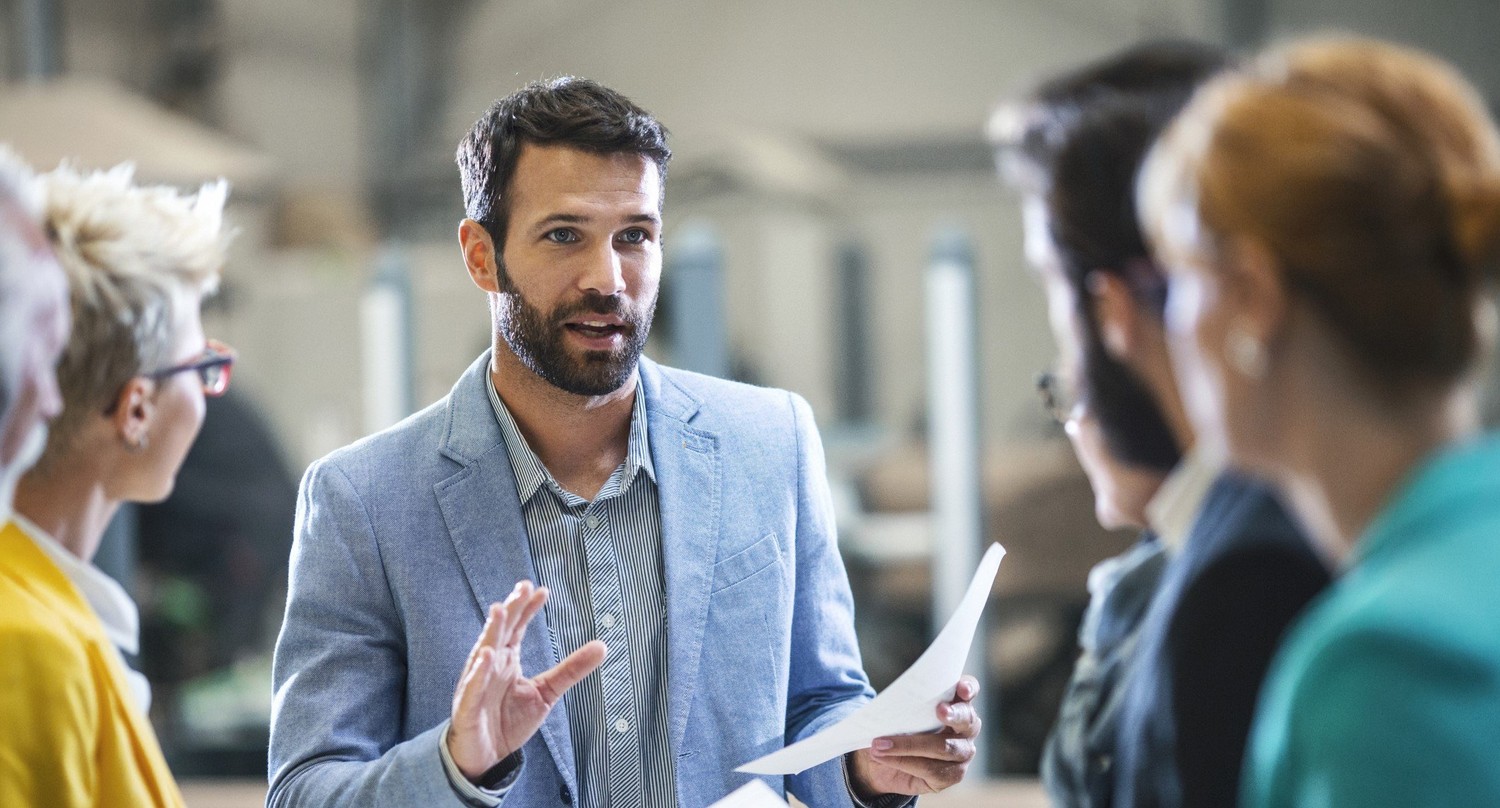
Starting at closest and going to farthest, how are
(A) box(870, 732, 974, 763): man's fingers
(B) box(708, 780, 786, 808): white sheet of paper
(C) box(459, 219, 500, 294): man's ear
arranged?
1. (B) box(708, 780, 786, 808): white sheet of paper
2. (A) box(870, 732, 974, 763): man's fingers
3. (C) box(459, 219, 500, 294): man's ear

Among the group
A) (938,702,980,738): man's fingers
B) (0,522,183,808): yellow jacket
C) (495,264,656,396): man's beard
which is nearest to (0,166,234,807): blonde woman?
(0,522,183,808): yellow jacket

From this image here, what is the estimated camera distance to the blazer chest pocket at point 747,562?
177cm

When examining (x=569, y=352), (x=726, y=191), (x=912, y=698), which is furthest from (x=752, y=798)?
(x=726, y=191)

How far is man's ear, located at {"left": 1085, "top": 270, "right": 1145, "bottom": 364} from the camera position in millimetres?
1132

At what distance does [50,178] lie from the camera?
4.41 feet

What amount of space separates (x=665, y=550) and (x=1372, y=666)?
1.02 metres

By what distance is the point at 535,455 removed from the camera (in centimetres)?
179

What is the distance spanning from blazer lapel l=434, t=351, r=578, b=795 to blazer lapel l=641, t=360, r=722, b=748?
0.14 metres

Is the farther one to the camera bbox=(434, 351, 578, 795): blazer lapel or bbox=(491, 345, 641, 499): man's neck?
bbox=(491, 345, 641, 499): man's neck

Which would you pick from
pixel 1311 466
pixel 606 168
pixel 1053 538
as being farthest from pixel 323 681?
pixel 1053 538

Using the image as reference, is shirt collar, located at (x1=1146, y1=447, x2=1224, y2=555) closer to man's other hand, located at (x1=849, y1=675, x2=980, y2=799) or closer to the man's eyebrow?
man's other hand, located at (x1=849, y1=675, x2=980, y2=799)

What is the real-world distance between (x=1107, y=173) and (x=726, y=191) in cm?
528

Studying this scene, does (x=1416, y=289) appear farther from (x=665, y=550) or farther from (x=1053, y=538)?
(x=1053, y=538)

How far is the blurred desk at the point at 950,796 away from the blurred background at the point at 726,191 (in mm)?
1519
